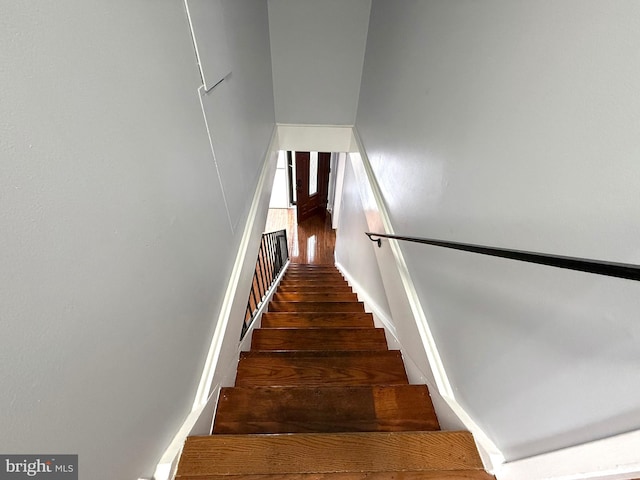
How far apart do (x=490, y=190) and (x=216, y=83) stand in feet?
3.77

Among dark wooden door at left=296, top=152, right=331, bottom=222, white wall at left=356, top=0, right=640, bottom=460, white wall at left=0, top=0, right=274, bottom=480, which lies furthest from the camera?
dark wooden door at left=296, top=152, right=331, bottom=222

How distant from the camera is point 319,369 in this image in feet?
5.03

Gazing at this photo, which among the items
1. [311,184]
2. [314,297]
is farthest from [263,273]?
[311,184]

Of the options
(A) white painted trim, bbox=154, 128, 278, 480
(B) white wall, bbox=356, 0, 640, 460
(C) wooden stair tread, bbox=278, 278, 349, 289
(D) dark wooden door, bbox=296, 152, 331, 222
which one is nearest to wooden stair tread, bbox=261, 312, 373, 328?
(A) white painted trim, bbox=154, 128, 278, 480

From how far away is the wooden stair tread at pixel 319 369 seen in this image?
151 cm

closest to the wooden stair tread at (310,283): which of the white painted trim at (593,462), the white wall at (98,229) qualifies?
the white wall at (98,229)

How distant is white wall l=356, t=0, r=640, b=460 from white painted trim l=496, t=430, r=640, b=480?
0.08ft

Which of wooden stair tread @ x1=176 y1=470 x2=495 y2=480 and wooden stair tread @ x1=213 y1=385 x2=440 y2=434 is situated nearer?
wooden stair tread @ x1=176 y1=470 x2=495 y2=480

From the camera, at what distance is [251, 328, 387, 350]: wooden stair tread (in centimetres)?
192

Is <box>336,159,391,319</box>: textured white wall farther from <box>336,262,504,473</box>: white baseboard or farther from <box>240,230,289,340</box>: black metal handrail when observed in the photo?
<box>240,230,289,340</box>: black metal handrail

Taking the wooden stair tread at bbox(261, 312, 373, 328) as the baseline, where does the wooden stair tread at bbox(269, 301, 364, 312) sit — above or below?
above

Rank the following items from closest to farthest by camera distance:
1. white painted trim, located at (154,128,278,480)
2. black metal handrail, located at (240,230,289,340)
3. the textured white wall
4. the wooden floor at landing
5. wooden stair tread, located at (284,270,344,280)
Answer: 1. white painted trim, located at (154,128,278,480)
2. black metal handrail, located at (240,230,289,340)
3. the textured white wall
4. wooden stair tread, located at (284,270,344,280)
5. the wooden floor at landing

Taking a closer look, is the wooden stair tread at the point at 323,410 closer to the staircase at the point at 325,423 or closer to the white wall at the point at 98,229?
the staircase at the point at 325,423

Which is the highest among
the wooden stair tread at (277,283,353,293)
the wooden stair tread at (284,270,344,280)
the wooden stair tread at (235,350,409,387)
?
the wooden stair tread at (284,270,344,280)
